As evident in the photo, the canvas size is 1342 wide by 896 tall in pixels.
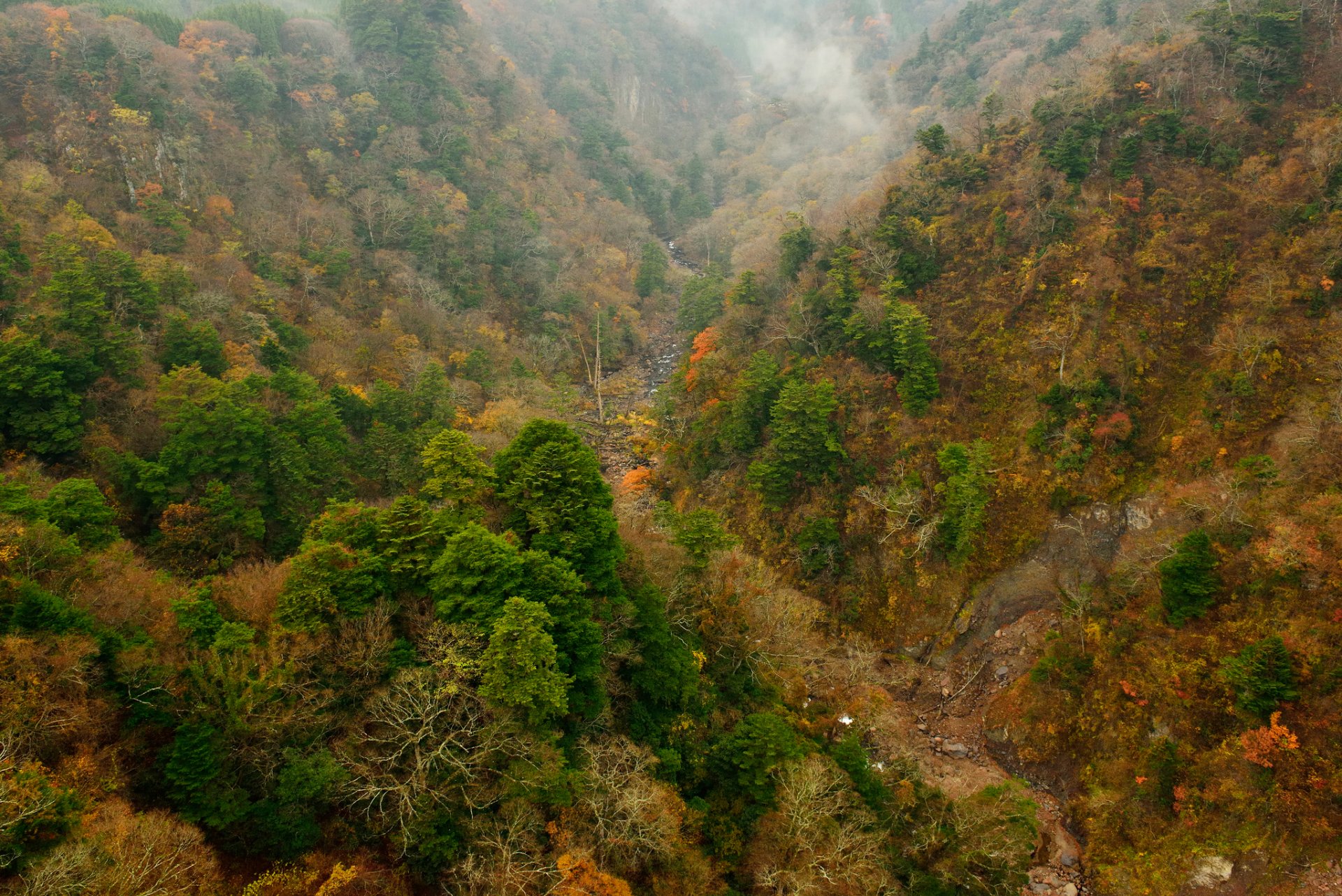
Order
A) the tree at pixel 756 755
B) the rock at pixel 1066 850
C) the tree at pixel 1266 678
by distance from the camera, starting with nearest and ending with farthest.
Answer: the tree at pixel 1266 678 < the tree at pixel 756 755 < the rock at pixel 1066 850

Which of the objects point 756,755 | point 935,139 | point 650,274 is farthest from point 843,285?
point 650,274

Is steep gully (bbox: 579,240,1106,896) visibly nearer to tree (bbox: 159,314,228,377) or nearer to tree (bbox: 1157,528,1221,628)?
tree (bbox: 1157,528,1221,628)

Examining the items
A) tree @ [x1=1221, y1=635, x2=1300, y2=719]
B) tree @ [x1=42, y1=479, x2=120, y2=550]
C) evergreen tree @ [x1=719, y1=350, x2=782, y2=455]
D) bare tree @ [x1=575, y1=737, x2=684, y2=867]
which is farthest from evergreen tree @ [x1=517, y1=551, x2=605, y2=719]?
evergreen tree @ [x1=719, y1=350, x2=782, y2=455]

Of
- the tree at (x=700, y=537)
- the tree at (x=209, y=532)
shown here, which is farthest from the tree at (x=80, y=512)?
the tree at (x=700, y=537)

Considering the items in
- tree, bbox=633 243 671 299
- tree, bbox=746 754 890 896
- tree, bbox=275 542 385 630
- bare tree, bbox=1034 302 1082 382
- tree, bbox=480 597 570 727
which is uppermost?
bare tree, bbox=1034 302 1082 382

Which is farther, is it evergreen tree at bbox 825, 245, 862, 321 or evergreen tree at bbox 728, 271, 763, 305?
evergreen tree at bbox 728, 271, 763, 305

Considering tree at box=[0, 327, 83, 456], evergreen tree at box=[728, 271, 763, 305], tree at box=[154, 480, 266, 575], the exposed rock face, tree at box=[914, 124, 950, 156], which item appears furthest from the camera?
evergreen tree at box=[728, 271, 763, 305]

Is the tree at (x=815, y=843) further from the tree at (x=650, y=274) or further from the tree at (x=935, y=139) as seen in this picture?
the tree at (x=650, y=274)
